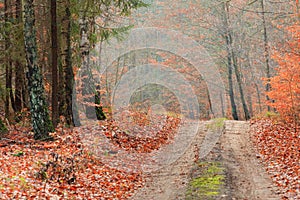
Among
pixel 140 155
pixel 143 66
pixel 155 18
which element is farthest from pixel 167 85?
pixel 140 155

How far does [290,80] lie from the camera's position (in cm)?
1727

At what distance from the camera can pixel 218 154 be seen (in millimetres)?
14344

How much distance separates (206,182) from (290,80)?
891 cm

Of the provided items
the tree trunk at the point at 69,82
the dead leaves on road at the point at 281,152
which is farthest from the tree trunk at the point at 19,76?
the dead leaves on road at the point at 281,152

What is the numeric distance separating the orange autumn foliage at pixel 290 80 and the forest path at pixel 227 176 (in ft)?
9.20

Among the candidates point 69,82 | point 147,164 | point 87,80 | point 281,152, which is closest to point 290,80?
point 281,152

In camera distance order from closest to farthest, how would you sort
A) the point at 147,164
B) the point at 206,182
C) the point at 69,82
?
the point at 206,182, the point at 147,164, the point at 69,82

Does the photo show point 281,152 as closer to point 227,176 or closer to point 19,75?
point 227,176

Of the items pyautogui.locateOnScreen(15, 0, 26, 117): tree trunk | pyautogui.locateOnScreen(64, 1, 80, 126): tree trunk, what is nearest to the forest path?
pyautogui.locateOnScreen(64, 1, 80, 126): tree trunk

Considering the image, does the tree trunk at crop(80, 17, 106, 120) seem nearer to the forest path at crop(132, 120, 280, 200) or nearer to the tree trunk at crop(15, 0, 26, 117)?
the tree trunk at crop(15, 0, 26, 117)

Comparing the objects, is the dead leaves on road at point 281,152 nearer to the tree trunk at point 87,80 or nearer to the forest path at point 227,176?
the forest path at point 227,176

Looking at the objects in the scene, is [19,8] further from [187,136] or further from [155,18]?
[155,18]

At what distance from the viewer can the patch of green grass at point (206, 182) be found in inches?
369

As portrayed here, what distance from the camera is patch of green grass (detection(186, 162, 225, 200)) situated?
30.7 feet
